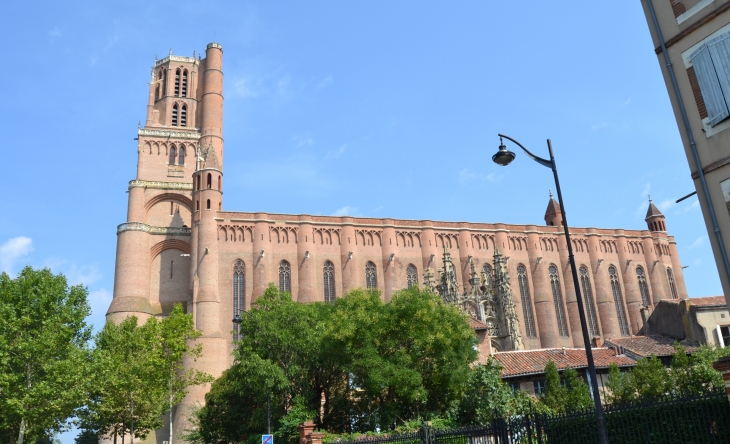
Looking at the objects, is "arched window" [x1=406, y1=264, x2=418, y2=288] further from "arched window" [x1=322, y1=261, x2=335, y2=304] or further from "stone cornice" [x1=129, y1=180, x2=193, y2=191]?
"stone cornice" [x1=129, y1=180, x2=193, y2=191]

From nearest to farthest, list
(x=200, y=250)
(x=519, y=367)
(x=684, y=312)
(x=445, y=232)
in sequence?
(x=519, y=367), (x=684, y=312), (x=200, y=250), (x=445, y=232)

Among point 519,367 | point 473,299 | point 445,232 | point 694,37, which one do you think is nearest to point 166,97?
point 445,232

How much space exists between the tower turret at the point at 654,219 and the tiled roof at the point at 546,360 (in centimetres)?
4355

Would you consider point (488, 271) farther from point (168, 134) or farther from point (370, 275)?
point (168, 134)

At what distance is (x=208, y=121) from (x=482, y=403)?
46615mm

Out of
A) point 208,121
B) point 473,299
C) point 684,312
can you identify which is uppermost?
point 208,121

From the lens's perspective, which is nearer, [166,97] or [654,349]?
[654,349]

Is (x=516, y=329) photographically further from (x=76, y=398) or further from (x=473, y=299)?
(x=76, y=398)

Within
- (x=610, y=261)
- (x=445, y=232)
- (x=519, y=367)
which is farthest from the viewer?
(x=610, y=261)

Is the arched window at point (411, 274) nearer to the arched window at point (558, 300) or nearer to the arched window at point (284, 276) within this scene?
the arched window at point (284, 276)

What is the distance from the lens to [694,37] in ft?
45.5

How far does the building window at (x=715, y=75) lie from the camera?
500 inches

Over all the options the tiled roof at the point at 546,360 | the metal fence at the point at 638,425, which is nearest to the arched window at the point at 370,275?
the tiled roof at the point at 546,360

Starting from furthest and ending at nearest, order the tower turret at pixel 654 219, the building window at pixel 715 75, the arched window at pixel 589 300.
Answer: the tower turret at pixel 654 219 → the arched window at pixel 589 300 → the building window at pixel 715 75
